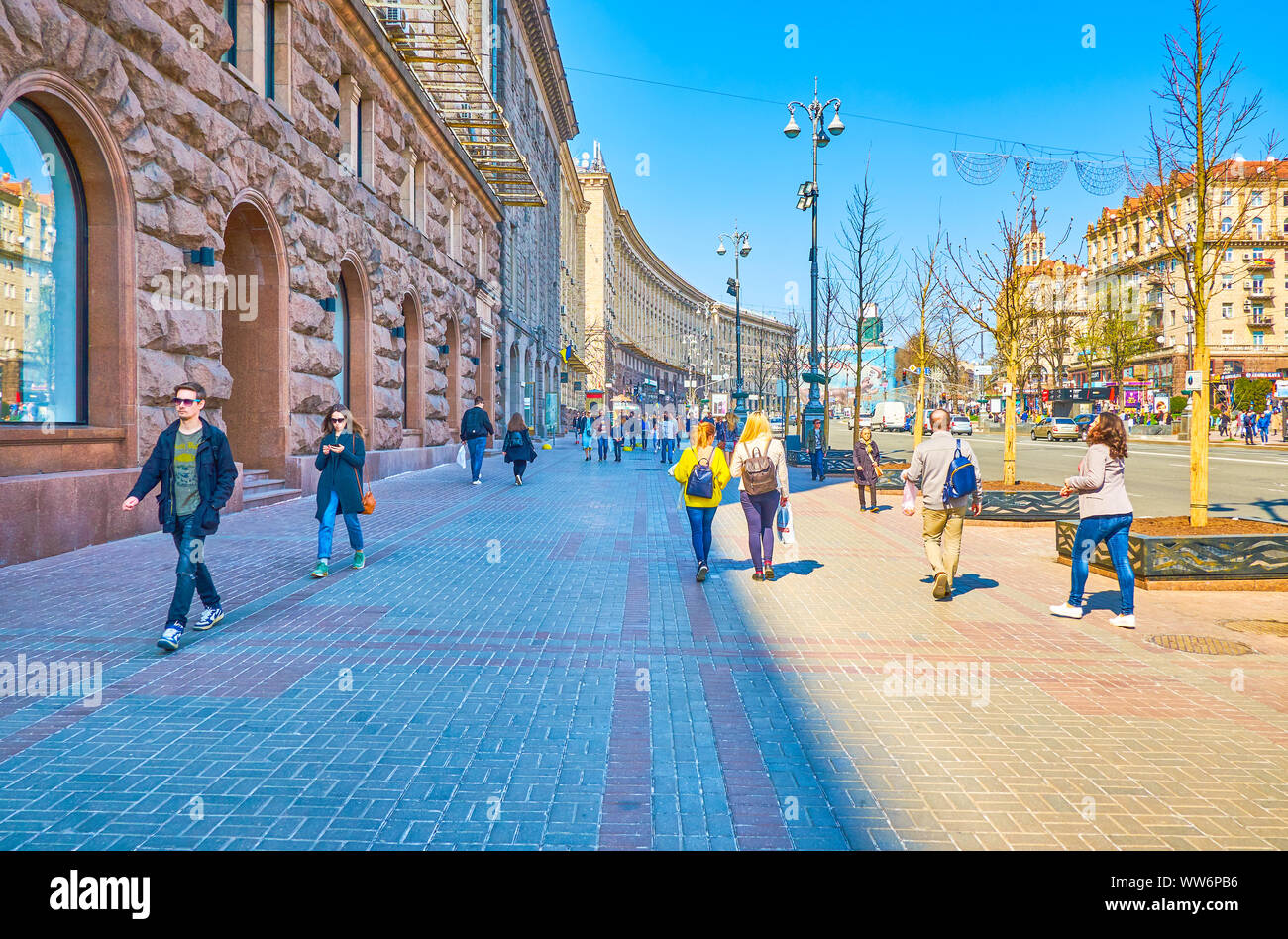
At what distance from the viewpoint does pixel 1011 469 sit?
15438mm

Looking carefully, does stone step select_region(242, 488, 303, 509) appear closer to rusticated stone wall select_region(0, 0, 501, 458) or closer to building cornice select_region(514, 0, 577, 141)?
rusticated stone wall select_region(0, 0, 501, 458)

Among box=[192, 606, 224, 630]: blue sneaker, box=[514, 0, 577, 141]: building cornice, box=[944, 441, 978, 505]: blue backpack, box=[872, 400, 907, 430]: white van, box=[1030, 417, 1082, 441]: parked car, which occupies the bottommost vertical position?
box=[192, 606, 224, 630]: blue sneaker

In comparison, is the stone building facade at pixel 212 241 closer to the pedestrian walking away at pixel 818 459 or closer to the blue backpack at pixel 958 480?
the blue backpack at pixel 958 480

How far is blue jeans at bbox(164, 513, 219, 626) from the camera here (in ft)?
19.6

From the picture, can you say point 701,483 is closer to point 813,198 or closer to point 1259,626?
point 1259,626

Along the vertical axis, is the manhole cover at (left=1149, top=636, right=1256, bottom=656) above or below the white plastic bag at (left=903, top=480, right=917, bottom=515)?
below

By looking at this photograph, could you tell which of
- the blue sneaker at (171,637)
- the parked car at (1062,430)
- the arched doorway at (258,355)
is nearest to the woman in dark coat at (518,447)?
the arched doorway at (258,355)

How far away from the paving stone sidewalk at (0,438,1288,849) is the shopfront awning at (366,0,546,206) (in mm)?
14362

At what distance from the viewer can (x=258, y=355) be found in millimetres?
14320

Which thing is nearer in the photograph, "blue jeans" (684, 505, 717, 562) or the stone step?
"blue jeans" (684, 505, 717, 562)

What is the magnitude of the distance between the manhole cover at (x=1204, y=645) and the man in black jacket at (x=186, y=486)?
6959 mm

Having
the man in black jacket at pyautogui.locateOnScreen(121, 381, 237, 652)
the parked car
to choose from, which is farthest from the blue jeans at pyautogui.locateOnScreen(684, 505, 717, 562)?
the parked car

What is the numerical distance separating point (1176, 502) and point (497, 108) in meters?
19.0
